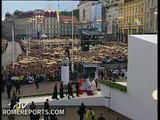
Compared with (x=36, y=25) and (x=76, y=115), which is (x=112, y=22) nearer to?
(x=36, y=25)

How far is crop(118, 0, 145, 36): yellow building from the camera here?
63844 millimetres

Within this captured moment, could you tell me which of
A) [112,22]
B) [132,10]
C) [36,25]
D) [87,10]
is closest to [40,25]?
[36,25]

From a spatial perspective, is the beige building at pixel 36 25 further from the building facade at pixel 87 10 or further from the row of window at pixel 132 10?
the row of window at pixel 132 10

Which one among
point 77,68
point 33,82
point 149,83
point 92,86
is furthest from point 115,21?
point 149,83

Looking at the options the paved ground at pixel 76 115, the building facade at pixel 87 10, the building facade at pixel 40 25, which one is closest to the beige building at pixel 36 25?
the building facade at pixel 40 25

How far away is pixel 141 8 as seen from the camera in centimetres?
6394

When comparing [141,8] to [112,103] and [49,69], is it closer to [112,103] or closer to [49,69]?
[49,69]

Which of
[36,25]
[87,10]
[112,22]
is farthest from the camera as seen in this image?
[36,25]

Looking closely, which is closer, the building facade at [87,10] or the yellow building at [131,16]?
the building facade at [87,10]

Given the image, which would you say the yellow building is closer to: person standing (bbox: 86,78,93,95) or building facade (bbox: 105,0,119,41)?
building facade (bbox: 105,0,119,41)

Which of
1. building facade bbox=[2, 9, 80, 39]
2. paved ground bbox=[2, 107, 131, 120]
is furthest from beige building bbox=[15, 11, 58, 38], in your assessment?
paved ground bbox=[2, 107, 131, 120]

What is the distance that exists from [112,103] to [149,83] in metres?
3.93

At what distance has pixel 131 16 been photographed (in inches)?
2638

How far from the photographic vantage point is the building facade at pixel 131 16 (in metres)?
63.8
